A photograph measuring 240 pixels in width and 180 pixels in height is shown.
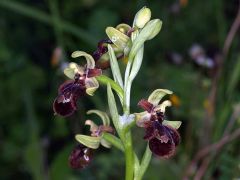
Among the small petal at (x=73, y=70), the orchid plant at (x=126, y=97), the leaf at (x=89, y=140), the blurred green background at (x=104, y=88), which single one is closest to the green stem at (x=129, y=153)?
the orchid plant at (x=126, y=97)

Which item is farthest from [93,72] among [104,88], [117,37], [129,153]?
[104,88]

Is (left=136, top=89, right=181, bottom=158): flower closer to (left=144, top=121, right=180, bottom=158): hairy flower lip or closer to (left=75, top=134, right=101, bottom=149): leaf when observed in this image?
(left=144, top=121, right=180, bottom=158): hairy flower lip

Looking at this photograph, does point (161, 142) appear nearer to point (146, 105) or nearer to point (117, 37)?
point (146, 105)

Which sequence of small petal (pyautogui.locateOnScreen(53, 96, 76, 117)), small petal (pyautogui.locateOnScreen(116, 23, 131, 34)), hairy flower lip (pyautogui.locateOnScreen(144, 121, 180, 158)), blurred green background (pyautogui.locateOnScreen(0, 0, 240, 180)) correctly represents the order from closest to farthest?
hairy flower lip (pyautogui.locateOnScreen(144, 121, 180, 158)) → small petal (pyautogui.locateOnScreen(53, 96, 76, 117)) → small petal (pyautogui.locateOnScreen(116, 23, 131, 34)) → blurred green background (pyautogui.locateOnScreen(0, 0, 240, 180))

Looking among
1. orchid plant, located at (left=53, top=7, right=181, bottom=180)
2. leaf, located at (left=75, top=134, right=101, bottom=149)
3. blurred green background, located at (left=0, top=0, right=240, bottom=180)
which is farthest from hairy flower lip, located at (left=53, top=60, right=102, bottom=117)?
blurred green background, located at (left=0, top=0, right=240, bottom=180)

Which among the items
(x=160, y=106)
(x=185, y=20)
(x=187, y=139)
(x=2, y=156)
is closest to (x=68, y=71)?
(x=160, y=106)

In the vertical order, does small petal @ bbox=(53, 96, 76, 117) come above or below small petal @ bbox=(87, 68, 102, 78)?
below
